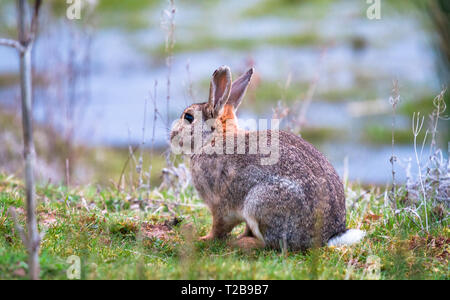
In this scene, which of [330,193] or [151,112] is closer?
[330,193]

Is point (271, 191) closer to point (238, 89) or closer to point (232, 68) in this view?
point (238, 89)

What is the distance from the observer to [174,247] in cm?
527

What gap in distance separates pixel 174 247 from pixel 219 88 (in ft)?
5.34

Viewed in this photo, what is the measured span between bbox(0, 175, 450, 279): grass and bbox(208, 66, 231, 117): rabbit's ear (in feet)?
4.01

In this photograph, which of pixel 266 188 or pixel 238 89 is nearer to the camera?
pixel 266 188

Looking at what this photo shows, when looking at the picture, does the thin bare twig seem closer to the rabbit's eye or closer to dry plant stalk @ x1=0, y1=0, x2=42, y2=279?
dry plant stalk @ x1=0, y1=0, x2=42, y2=279

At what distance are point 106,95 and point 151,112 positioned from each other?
2014 mm

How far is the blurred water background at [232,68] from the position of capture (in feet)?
35.0

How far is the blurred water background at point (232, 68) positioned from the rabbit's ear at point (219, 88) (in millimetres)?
1457

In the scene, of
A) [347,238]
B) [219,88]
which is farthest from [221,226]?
[219,88]
